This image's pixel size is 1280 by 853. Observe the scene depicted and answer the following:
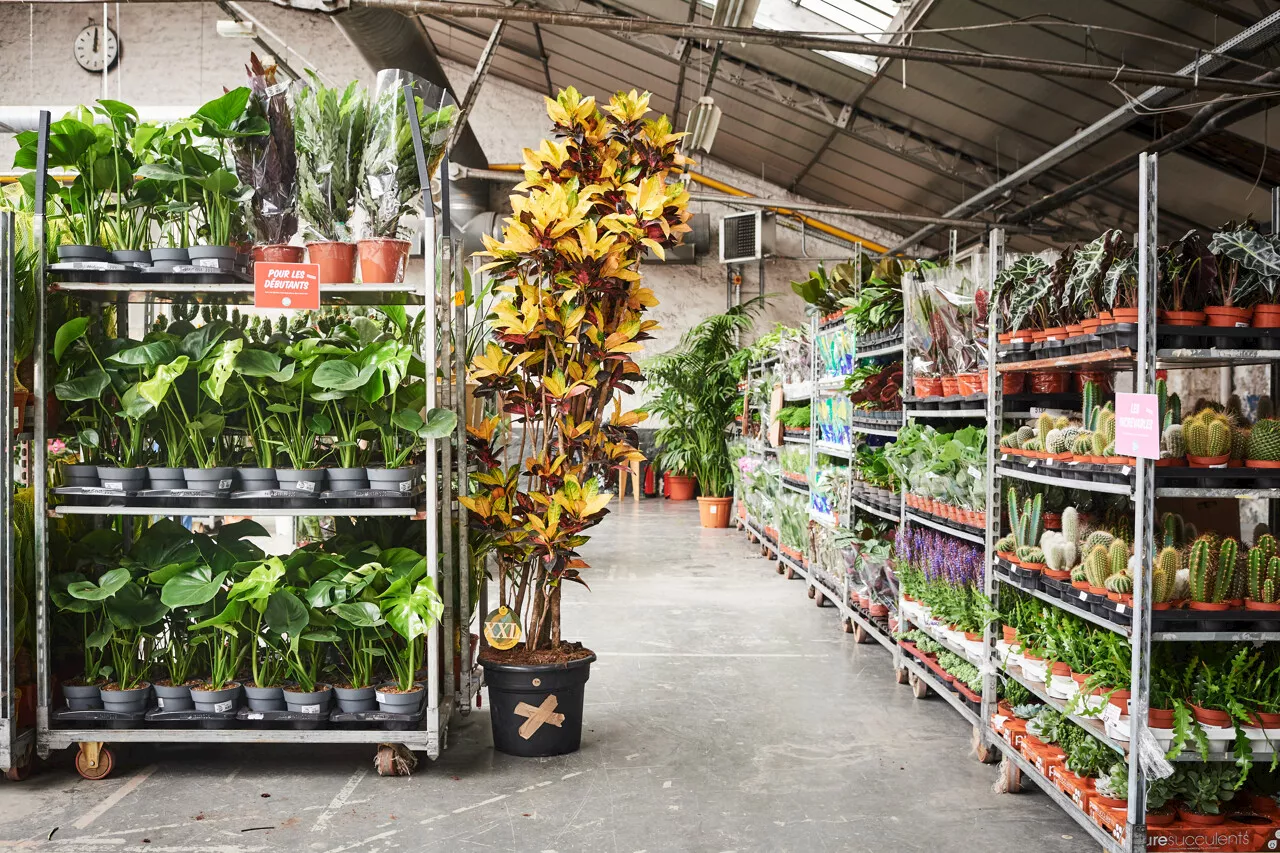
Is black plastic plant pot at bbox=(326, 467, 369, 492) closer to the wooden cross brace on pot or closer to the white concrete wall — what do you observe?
the wooden cross brace on pot

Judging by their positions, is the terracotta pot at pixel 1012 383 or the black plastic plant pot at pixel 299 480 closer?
the black plastic plant pot at pixel 299 480

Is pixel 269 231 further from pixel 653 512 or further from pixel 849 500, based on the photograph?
pixel 653 512

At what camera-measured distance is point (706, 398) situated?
11.9 metres

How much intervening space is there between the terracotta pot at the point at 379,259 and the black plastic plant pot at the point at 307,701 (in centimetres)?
139

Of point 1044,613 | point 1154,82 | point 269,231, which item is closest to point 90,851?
point 269,231

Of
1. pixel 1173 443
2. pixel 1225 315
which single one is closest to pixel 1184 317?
pixel 1225 315

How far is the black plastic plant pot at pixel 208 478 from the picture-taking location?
3422 millimetres

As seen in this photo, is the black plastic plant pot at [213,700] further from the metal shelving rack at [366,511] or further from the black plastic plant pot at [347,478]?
the black plastic plant pot at [347,478]

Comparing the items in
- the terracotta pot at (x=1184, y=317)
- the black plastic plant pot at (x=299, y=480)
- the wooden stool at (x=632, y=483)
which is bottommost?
the wooden stool at (x=632, y=483)

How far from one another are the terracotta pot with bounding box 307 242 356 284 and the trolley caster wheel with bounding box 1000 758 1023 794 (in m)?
2.74

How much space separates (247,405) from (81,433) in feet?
1.77

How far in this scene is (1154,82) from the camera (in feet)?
19.8

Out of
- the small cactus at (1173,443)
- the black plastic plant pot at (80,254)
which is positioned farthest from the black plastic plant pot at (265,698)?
the small cactus at (1173,443)

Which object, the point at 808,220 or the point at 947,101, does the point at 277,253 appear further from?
the point at 808,220
